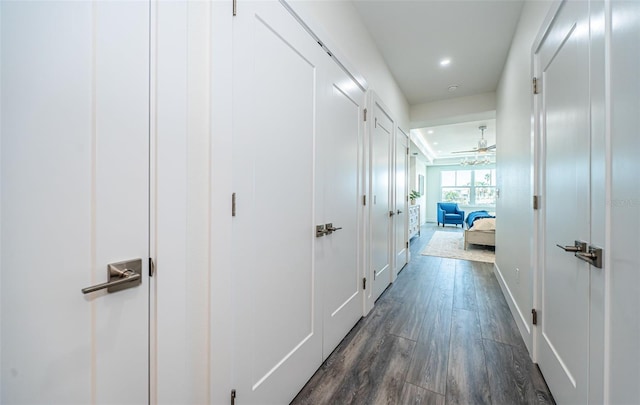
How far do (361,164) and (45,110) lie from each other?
1.91 m

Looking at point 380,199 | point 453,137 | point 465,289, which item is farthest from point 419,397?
point 453,137

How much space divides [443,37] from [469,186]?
9.18 meters

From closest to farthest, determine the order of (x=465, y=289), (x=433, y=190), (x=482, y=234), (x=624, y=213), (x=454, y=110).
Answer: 1. (x=624, y=213)
2. (x=465, y=289)
3. (x=454, y=110)
4. (x=482, y=234)
5. (x=433, y=190)

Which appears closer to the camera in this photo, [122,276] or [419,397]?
[122,276]

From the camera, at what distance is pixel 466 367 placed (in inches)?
64.1

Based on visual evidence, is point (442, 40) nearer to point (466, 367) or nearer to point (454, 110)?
point (454, 110)

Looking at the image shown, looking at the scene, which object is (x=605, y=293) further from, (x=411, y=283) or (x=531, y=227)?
(x=411, y=283)

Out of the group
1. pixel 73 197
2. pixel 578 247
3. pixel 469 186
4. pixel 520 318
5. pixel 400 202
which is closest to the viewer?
pixel 73 197

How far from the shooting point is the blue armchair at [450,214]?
8.91 metres

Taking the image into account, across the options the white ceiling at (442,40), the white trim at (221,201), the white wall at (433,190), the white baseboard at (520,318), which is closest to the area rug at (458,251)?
the white baseboard at (520,318)

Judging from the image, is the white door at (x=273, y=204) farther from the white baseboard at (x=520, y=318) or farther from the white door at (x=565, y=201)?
the white baseboard at (x=520, y=318)

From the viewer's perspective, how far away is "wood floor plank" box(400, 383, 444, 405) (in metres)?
1.36

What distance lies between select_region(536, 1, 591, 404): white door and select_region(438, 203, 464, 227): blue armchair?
26.5 ft

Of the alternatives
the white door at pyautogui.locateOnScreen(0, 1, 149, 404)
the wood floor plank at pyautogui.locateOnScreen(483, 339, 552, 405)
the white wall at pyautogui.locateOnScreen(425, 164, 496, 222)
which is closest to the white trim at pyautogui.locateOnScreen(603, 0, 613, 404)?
the wood floor plank at pyautogui.locateOnScreen(483, 339, 552, 405)
